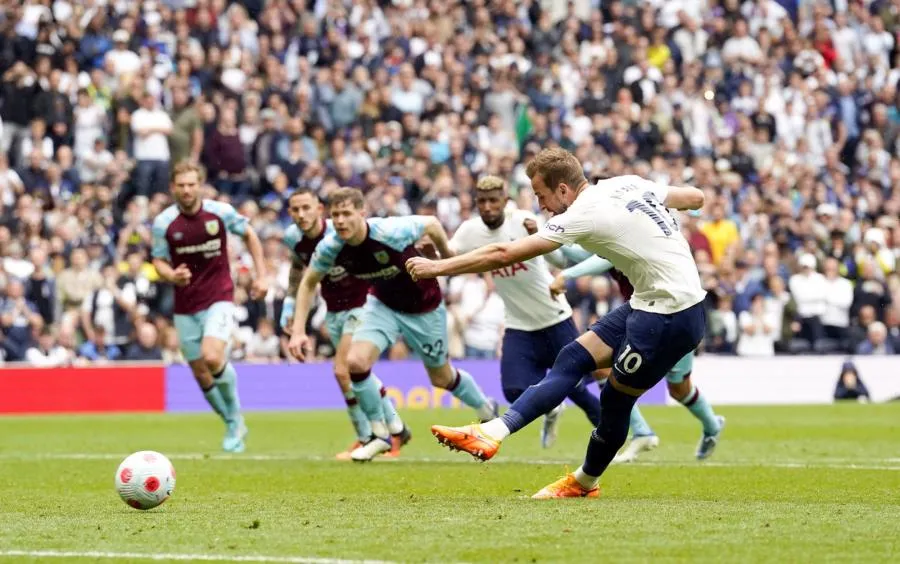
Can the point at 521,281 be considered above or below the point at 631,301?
below

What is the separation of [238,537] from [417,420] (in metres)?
13.0

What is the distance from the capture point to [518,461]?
14211 mm

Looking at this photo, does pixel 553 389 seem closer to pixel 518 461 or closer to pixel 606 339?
pixel 606 339

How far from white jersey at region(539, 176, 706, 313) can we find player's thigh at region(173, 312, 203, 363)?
762 cm

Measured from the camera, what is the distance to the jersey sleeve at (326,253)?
45.3 feet

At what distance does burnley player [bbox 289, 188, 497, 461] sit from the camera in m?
13.7

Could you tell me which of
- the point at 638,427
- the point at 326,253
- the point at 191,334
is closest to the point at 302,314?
the point at 326,253

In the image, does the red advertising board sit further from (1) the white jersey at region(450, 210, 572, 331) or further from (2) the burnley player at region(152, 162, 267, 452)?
(1) the white jersey at region(450, 210, 572, 331)

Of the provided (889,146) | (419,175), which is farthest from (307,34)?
(889,146)

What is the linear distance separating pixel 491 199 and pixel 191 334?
4.41 meters

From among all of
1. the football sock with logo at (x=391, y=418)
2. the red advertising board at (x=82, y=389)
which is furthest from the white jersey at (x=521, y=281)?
the red advertising board at (x=82, y=389)

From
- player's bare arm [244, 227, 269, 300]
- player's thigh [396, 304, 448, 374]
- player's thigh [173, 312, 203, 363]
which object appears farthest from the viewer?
player's thigh [173, 312, 203, 363]

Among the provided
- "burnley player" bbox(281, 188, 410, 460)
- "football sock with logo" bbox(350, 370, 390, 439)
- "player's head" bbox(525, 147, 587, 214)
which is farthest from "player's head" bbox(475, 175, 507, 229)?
"player's head" bbox(525, 147, 587, 214)

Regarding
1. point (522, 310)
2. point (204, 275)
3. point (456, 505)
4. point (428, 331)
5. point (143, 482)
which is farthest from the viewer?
point (204, 275)
